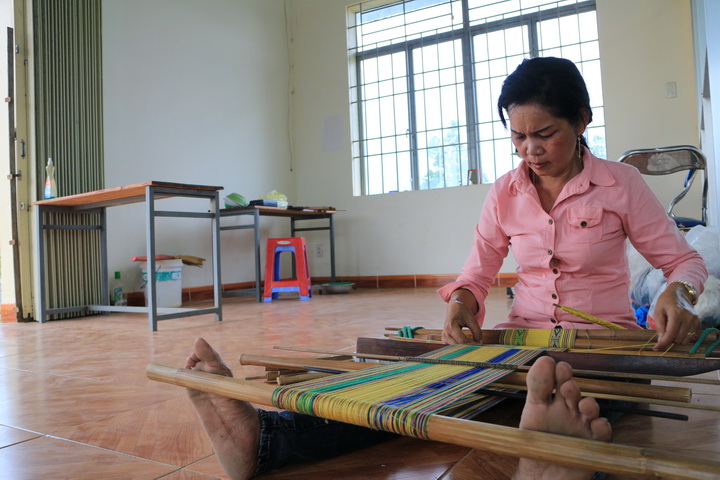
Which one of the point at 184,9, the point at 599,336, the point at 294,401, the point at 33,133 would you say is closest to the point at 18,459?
the point at 294,401

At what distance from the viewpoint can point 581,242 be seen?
1306 millimetres

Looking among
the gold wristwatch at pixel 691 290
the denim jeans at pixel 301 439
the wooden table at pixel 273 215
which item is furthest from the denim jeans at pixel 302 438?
the wooden table at pixel 273 215

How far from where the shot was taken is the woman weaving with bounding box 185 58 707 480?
39.0 inches

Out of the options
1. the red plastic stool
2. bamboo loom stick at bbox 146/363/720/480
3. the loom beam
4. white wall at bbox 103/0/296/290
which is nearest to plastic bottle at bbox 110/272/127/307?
white wall at bbox 103/0/296/290

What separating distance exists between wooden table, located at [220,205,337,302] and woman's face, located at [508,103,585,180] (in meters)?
3.68

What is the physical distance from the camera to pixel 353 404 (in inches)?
26.0

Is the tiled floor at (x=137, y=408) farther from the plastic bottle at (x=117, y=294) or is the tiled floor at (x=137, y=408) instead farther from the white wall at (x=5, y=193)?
the plastic bottle at (x=117, y=294)

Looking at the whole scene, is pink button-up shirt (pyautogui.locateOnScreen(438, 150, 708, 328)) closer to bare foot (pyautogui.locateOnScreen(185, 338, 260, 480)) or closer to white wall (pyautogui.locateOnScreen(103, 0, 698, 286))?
bare foot (pyautogui.locateOnScreen(185, 338, 260, 480))

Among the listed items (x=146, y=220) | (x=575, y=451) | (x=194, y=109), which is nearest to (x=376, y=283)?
(x=194, y=109)

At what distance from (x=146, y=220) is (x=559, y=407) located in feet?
10.2

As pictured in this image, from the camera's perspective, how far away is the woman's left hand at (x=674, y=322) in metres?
0.98

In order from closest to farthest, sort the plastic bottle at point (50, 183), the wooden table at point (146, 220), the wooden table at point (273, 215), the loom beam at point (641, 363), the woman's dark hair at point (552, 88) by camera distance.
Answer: the loom beam at point (641, 363) < the woman's dark hair at point (552, 88) < the wooden table at point (146, 220) < the plastic bottle at point (50, 183) < the wooden table at point (273, 215)

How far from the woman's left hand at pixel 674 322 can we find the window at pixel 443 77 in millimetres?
4491

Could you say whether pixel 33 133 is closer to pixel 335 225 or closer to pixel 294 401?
pixel 335 225
